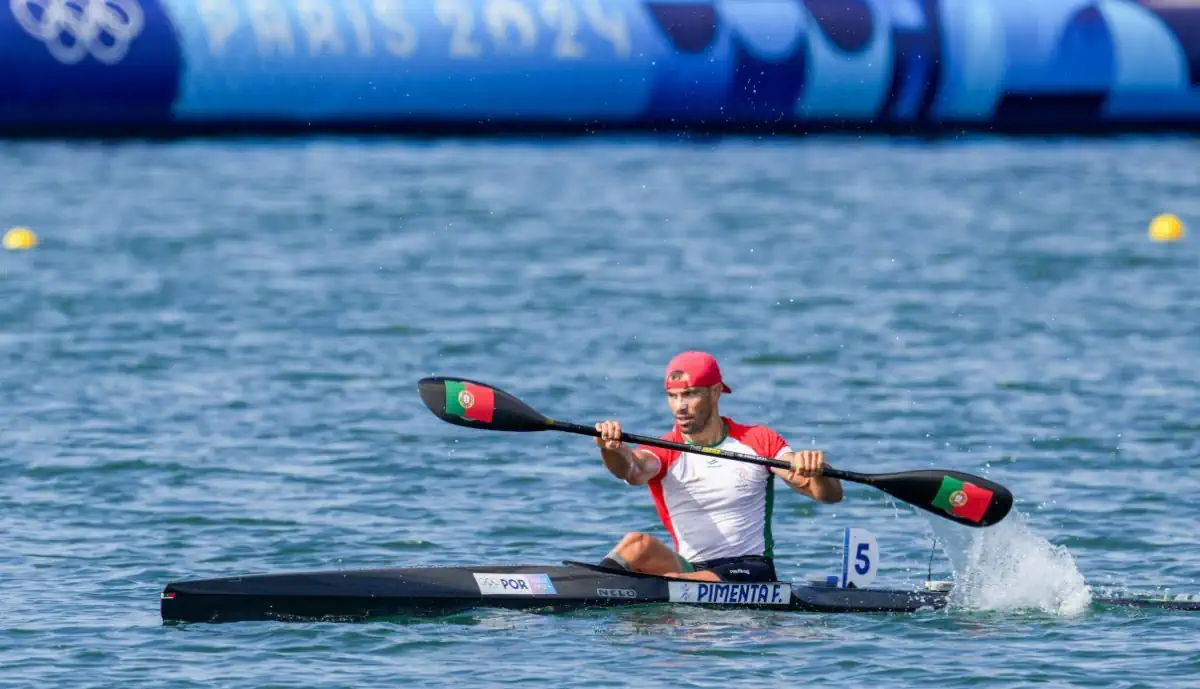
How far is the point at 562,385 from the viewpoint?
66.0ft

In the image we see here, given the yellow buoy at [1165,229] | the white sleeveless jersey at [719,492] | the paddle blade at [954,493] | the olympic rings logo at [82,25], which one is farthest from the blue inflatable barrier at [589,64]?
the paddle blade at [954,493]

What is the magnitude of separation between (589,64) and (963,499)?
24.2m

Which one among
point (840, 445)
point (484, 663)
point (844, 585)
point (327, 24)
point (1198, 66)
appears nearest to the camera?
point (484, 663)

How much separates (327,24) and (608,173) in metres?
5.43

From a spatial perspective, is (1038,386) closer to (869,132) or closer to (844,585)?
(844,585)

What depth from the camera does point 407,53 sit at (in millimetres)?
35750

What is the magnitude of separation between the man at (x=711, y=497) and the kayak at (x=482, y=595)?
132mm

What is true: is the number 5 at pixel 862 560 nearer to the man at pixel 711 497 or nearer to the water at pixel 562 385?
the man at pixel 711 497

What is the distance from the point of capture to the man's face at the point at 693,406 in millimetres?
12172

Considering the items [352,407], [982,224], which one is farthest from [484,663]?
[982,224]

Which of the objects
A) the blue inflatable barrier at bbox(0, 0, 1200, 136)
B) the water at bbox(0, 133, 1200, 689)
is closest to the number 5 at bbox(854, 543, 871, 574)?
the water at bbox(0, 133, 1200, 689)

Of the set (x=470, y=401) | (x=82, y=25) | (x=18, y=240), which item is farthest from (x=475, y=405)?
(x=82, y=25)

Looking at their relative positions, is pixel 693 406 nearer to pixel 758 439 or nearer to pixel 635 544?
pixel 758 439

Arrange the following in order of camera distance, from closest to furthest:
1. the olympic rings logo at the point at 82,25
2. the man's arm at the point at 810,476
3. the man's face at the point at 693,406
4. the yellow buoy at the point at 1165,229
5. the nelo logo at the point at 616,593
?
the man's arm at the point at 810,476
the man's face at the point at 693,406
the nelo logo at the point at 616,593
the yellow buoy at the point at 1165,229
the olympic rings logo at the point at 82,25
